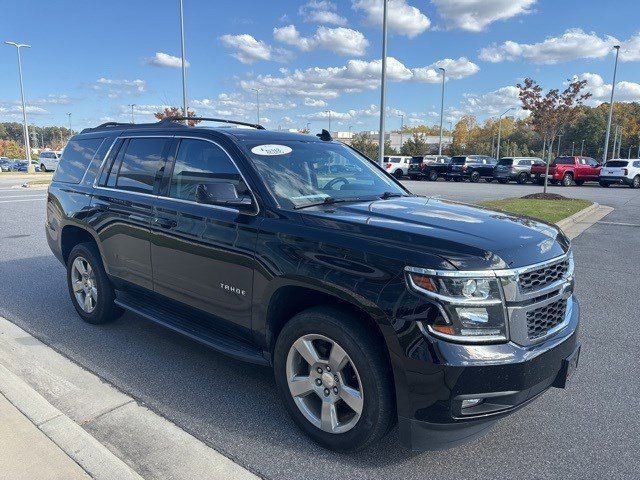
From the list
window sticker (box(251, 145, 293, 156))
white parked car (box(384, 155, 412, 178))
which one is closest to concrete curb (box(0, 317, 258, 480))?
window sticker (box(251, 145, 293, 156))

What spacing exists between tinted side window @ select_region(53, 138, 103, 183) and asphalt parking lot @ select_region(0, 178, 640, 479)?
1449 millimetres

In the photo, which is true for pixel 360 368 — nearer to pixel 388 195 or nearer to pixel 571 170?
pixel 388 195

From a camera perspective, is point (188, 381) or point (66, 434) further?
point (188, 381)

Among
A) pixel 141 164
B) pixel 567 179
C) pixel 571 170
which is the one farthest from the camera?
pixel 567 179

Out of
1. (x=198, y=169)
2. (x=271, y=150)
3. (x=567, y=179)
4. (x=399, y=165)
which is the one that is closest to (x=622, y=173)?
(x=567, y=179)

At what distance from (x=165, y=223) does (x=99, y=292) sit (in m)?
1.40

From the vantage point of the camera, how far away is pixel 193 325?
3.79 meters

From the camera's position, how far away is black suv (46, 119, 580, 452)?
96.4 inches

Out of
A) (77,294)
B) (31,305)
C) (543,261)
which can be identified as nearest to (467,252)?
(543,261)

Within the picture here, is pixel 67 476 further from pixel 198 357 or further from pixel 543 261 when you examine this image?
pixel 543 261

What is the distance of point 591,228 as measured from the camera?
Answer: 11875 mm

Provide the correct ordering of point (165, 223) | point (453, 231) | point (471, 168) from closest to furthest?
point (453, 231), point (165, 223), point (471, 168)

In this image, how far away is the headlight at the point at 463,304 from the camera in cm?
241

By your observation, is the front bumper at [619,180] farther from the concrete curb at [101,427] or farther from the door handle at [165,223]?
the concrete curb at [101,427]
